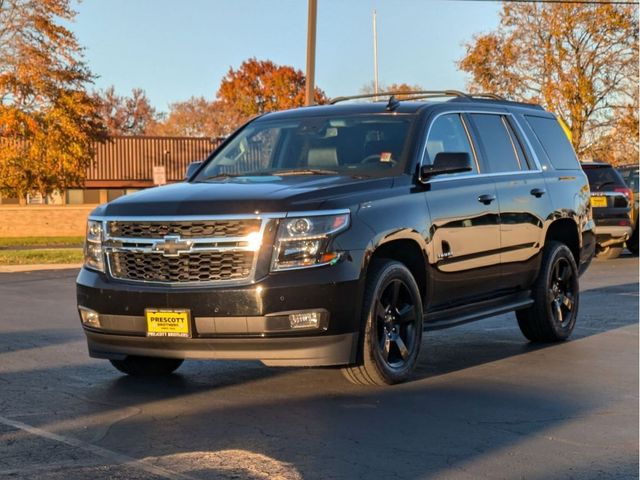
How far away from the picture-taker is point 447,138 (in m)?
8.98

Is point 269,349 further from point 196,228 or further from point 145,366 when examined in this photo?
point 145,366

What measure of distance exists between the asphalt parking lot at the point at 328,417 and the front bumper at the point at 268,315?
1.11 ft

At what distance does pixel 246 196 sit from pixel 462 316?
236cm

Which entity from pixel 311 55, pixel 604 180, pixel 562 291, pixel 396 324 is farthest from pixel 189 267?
pixel 311 55

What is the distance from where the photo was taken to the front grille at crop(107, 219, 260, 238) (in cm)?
716

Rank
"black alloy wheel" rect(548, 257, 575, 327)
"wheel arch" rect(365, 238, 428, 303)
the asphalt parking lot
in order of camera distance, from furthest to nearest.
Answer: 1. "black alloy wheel" rect(548, 257, 575, 327)
2. "wheel arch" rect(365, 238, 428, 303)
3. the asphalt parking lot

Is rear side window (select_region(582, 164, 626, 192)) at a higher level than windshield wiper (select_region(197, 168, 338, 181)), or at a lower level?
lower

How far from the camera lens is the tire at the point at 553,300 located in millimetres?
9914

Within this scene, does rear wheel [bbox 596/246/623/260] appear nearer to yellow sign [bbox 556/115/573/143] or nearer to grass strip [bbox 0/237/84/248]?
yellow sign [bbox 556/115/573/143]

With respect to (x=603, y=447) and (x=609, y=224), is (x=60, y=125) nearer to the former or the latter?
(x=609, y=224)

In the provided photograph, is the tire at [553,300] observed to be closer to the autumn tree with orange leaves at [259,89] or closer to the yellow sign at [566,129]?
the yellow sign at [566,129]

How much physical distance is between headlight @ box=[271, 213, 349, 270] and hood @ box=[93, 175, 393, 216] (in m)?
0.11

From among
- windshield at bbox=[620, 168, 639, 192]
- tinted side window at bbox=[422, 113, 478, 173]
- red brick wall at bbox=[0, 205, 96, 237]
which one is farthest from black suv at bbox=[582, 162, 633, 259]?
red brick wall at bbox=[0, 205, 96, 237]

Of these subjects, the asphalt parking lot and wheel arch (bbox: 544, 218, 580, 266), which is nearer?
the asphalt parking lot
